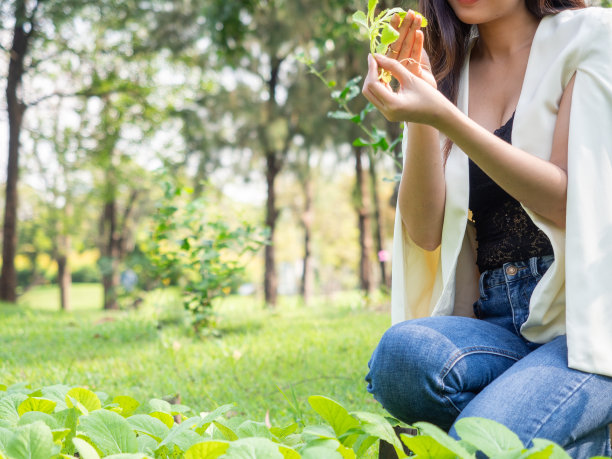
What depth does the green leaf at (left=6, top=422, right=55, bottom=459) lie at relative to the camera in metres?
0.85

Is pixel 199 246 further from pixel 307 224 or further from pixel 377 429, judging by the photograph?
pixel 307 224

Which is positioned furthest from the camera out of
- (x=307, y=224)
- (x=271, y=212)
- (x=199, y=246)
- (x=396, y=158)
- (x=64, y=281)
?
(x=64, y=281)

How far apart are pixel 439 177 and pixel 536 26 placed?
52 cm

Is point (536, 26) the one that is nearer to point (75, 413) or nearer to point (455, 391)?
point (455, 391)

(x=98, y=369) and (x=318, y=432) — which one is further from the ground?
(x=318, y=432)

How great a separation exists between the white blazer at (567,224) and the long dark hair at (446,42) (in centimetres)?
4

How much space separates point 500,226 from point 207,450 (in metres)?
0.86

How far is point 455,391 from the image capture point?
3.59 feet

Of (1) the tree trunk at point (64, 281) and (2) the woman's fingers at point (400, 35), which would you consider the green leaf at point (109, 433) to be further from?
(1) the tree trunk at point (64, 281)

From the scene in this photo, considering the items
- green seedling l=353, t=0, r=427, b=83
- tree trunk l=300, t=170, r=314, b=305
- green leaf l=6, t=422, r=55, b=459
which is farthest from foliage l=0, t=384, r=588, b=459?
tree trunk l=300, t=170, r=314, b=305

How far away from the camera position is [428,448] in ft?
2.72

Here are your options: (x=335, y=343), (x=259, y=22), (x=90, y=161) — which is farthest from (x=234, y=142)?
(x=335, y=343)

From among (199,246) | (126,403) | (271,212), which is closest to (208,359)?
(199,246)

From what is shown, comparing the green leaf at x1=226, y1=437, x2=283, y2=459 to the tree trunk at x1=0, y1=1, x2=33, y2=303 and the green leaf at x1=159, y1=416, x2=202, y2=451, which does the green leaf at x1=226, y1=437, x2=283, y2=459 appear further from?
the tree trunk at x1=0, y1=1, x2=33, y2=303
